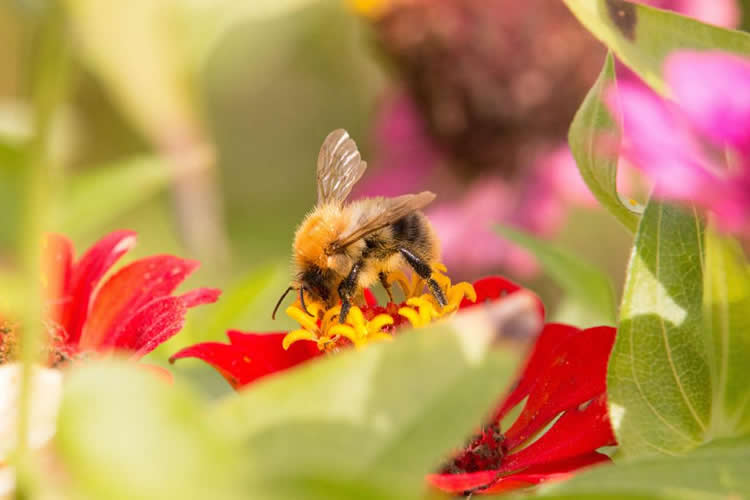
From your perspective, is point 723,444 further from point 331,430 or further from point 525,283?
point 525,283

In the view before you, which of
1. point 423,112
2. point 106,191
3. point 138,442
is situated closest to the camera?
point 138,442

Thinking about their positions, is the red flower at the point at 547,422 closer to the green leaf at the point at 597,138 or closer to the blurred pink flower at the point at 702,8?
the green leaf at the point at 597,138

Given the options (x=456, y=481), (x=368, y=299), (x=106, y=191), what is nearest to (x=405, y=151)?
(x=106, y=191)

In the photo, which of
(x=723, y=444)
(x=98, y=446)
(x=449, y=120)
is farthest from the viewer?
(x=449, y=120)

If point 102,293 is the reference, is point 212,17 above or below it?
Answer: above

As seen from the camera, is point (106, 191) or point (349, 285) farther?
point (106, 191)

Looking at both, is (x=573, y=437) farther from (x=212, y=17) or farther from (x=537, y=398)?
(x=212, y=17)

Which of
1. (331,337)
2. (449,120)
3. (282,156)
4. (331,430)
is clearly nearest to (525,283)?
(449,120)
